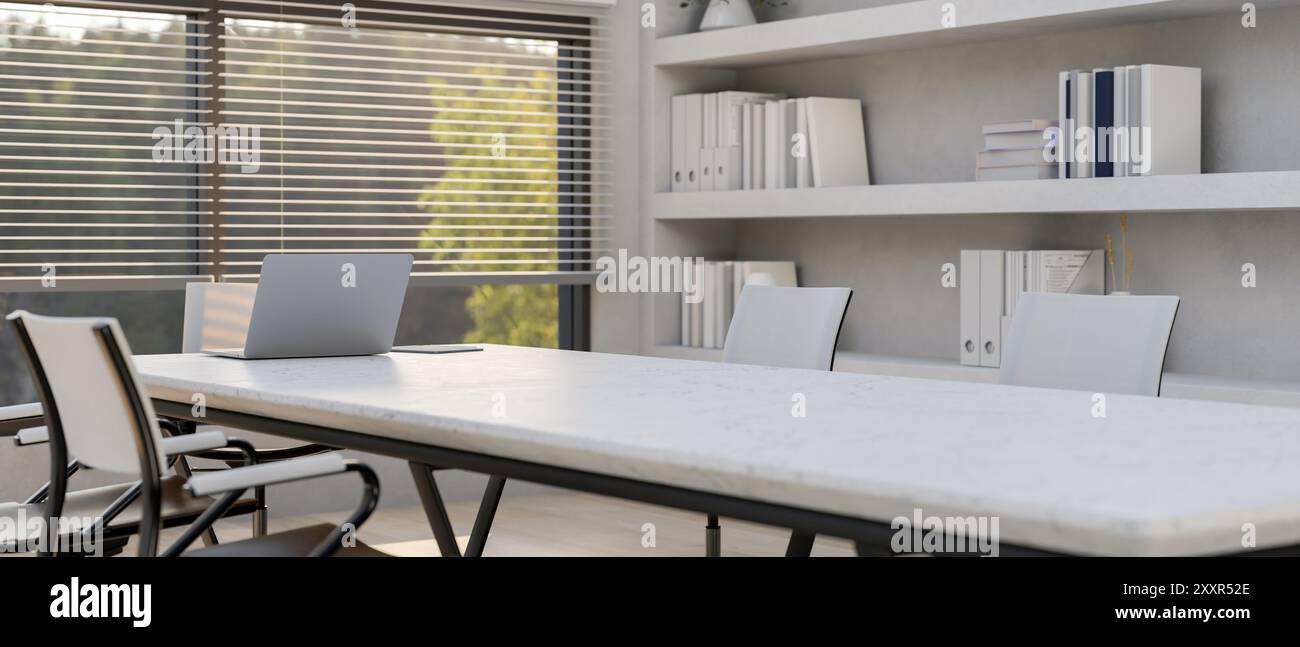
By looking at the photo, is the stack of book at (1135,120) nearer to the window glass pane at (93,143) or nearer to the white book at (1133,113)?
the white book at (1133,113)

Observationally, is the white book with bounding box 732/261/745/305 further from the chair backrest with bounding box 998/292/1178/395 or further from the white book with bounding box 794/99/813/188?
the chair backrest with bounding box 998/292/1178/395

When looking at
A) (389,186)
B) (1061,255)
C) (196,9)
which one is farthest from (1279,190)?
(196,9)

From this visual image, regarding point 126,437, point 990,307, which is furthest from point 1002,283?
point 126,437

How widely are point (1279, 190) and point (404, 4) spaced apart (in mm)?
2942

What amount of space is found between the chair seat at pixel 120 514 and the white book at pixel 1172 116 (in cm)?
238

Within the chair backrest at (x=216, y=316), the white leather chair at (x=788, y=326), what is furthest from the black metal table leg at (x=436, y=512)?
the chair backrest at (x=216, y=316)

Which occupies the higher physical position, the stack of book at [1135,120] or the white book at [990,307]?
the stack of book at [1135,120]

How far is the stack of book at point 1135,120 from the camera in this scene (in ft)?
12.2

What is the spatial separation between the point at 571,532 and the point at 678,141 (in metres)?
1.50

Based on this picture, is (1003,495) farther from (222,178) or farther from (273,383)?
(222,178)
